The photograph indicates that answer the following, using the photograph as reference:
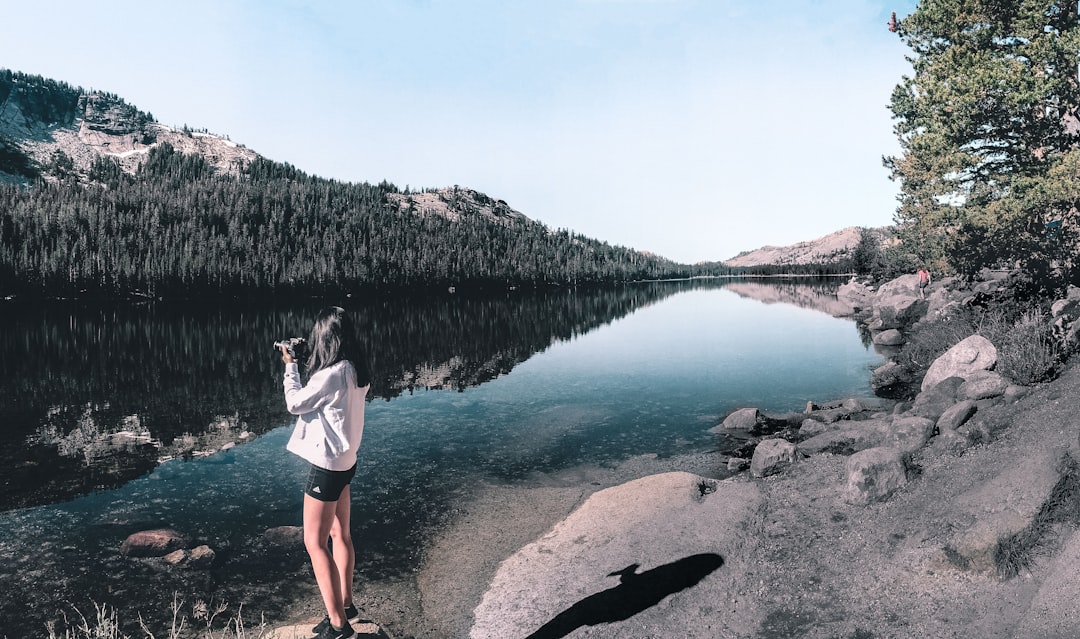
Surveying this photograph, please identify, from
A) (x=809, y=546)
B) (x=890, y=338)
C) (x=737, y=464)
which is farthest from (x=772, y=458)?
(x=890, y=338)

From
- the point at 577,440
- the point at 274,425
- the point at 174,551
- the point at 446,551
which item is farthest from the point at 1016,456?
the point at 274,425

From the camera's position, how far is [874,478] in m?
9.11

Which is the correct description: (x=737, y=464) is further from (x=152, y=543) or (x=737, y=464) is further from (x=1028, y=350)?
(x=152, y=543)

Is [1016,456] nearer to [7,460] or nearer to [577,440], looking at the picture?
[577,440]

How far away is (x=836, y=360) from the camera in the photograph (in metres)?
30.0

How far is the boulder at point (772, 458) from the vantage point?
1178 cm

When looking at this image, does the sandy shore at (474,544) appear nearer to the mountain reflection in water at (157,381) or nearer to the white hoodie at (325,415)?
the white hoodie at (325,415)

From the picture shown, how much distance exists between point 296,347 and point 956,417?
11228mm

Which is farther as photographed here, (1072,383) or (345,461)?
(1072,383)

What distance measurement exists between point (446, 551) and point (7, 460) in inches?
563

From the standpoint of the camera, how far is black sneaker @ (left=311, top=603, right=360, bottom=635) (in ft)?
21.0

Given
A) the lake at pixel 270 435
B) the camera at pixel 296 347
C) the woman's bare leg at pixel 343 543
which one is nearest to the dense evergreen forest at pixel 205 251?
the lake at pixel 270 435

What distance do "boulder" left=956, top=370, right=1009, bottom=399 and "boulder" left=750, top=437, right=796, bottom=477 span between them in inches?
164

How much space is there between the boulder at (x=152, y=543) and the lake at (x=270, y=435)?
239 mm
